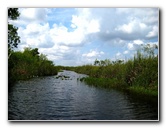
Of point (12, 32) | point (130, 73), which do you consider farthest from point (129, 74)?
point (12, 32)

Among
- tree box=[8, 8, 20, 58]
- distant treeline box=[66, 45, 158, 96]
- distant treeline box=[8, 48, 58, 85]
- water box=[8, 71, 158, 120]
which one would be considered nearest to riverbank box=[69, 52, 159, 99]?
distant treeline box=[66, 45, 158, 96]

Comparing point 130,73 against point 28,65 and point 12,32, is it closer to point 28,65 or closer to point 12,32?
point 28,65

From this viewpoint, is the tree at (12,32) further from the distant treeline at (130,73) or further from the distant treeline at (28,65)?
the distant treeline at (130,73)

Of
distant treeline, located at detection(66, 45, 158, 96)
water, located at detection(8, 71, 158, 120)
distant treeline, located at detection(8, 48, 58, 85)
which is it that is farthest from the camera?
distant treeline, located at detection(66, 45, 158, 96)

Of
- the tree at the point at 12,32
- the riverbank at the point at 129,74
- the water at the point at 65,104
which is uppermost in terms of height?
the tree at the point at 12,32

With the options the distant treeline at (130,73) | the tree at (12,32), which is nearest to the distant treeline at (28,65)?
the tree at (12,32)

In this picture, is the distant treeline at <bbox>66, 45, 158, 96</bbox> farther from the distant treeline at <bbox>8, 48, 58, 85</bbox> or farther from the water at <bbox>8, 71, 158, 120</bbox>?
the distant treeline at <bbox>8, 48, 58, 85</bbox>

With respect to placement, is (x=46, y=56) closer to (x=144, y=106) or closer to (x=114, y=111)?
(x=114, y=111)
